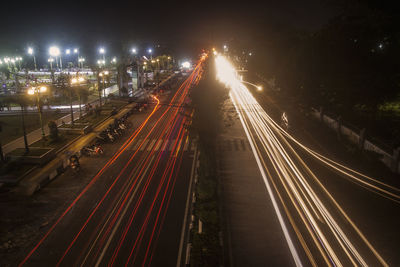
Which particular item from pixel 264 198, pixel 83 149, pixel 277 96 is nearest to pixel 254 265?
pixel 264 198

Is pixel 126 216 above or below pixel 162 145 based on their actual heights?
below

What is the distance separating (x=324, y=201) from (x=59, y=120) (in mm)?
26261

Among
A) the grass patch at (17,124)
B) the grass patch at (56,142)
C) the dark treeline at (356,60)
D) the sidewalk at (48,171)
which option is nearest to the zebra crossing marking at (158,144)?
the sidewalk at (48,171)

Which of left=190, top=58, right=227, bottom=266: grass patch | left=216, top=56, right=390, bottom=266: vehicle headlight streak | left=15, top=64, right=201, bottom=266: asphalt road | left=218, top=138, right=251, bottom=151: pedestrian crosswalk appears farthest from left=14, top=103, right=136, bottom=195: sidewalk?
left=216, top=56, right=390, bottom=266: vehicle headlight streak

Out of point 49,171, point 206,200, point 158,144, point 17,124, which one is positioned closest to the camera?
point 206,200

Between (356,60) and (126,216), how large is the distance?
26.3m

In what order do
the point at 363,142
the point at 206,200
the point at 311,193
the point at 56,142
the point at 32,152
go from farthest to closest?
the point at 56,142 → the point at 363,142 → the point at 32,152 → the point at 311,193 → the point at 206,200

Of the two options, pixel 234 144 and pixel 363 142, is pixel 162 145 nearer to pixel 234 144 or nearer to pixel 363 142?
pixel 234 144

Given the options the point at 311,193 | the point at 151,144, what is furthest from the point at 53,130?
the point at 311,193

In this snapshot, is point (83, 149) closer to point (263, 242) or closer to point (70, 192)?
point (70, 192)

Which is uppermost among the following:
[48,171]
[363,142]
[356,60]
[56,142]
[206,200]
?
[356,60]

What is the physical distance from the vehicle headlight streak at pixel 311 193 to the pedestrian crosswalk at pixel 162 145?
5.00m

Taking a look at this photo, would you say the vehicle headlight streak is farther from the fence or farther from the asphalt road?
the asphalt road

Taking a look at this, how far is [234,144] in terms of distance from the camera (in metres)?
23.4
